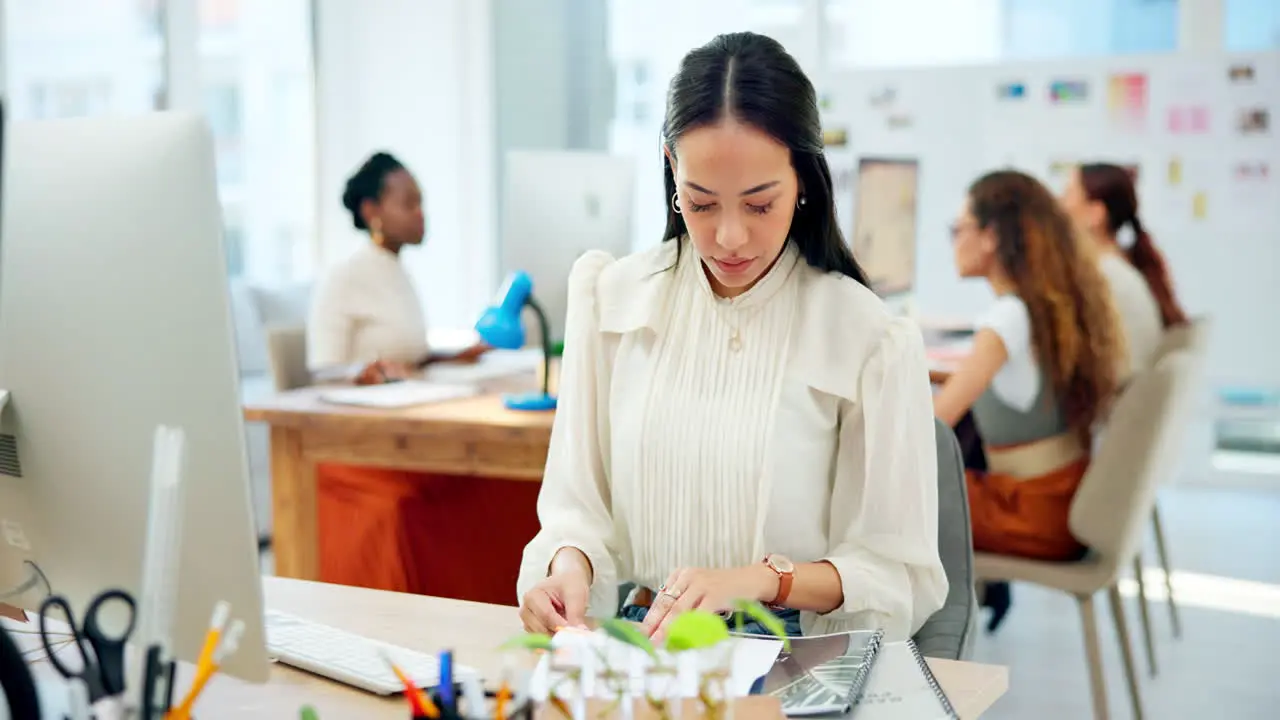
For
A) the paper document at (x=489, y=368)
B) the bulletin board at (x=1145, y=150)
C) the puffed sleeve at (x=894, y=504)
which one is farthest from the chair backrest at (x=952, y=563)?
the bulletin board at (x=1145, y=150)

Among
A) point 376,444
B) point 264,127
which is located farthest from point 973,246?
point 264,127

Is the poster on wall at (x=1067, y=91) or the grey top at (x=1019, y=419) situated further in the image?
the poster on wall at (x=1067, y=91)

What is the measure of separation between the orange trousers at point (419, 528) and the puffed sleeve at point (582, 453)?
1.15 meters

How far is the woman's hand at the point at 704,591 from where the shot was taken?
1248 millimetres

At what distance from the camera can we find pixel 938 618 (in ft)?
5.08

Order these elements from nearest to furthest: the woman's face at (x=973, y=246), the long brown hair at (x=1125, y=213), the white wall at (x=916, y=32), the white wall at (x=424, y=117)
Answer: the woman's face at (x=973, y=246) → the long brown hair at (x=1125, y=213) → the white wall at (x=916, y=32) → the white wall at (x=424, y=117)

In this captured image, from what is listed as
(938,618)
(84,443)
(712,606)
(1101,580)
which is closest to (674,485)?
(712,606)

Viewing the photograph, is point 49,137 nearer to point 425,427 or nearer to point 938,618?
point 938,618

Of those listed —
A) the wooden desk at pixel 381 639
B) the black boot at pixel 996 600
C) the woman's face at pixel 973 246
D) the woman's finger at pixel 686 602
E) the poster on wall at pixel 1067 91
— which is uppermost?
the poster on wall at pixel 1067 91

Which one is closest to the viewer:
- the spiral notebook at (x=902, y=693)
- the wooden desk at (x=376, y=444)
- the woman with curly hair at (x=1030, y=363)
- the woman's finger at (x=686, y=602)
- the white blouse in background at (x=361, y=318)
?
the spiral notebook at (x=902, y=693)

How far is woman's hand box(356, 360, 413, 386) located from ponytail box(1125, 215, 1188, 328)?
6.86 ft

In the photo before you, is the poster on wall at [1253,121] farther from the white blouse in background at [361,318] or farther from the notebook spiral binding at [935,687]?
the notebook spiral binding at [935,687]

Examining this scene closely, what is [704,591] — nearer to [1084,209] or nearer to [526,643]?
[526,643]

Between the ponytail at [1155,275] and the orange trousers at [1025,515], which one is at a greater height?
the ponytail at [1155,275]
